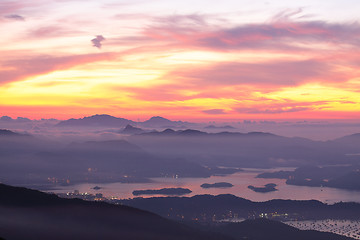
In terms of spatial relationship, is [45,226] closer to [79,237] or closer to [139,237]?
[79,237]

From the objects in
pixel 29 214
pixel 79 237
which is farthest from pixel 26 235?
pixel 29 214

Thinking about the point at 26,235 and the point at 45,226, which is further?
the point at 45,226

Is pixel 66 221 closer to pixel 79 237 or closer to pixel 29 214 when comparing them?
pixel 29 214

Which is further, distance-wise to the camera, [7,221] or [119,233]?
[119,233]

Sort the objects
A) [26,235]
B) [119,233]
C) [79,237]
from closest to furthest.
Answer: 1. [26,235]
2. [79,237]
3. [119,233]

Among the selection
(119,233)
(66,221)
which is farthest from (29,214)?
(119,233)

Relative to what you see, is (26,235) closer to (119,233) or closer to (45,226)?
(45,226)

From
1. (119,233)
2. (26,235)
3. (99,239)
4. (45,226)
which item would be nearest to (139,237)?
(119,233)

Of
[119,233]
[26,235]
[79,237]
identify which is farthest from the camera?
[119,233]
